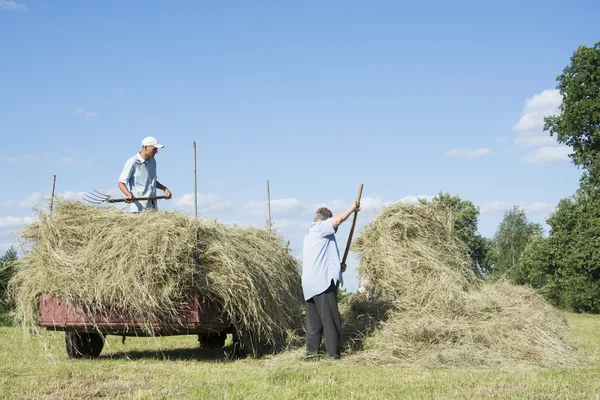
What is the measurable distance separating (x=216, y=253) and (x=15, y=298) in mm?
2649

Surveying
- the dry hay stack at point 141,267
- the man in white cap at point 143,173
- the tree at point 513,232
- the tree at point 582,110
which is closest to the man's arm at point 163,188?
the man in white cap at point 143,173

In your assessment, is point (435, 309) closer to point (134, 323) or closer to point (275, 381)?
point (275, 381)

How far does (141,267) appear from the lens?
7223 millimetres

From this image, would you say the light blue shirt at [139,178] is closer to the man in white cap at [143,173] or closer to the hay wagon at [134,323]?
the man in white cap at [143,173]

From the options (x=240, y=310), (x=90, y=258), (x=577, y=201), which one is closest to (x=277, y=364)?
(x=240, y=310)

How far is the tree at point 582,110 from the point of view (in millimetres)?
29156

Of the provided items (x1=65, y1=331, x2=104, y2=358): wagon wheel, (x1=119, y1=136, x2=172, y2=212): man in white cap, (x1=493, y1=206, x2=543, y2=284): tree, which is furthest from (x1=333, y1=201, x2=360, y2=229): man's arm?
(x1=493, y1=206, x2=543, y2=284): tree

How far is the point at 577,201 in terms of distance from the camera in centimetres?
3127

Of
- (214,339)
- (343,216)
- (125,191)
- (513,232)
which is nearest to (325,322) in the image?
(343,216)

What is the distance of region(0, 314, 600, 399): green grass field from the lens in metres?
5.32

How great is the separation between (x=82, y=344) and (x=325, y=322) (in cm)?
315

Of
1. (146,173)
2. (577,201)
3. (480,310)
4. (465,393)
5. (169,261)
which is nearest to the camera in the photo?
(465,393)

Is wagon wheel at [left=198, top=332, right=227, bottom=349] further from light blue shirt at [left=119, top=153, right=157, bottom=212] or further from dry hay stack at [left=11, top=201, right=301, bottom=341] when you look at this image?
light blue shirt at [left=119, top=153, right=157, bottom=212]

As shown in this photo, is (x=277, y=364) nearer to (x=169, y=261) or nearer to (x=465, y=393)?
(x=169, y=261)
